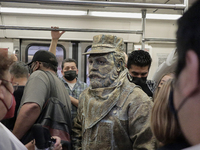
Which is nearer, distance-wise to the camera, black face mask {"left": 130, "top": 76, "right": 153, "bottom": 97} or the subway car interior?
black face mask {"left": 130, "top": 76, "right": 153, "bottom": 97}

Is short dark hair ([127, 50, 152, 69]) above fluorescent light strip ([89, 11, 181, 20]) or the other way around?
the other way around

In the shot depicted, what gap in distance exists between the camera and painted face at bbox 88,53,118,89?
5.62 feet

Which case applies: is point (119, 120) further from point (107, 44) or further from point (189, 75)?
point (189, 75)

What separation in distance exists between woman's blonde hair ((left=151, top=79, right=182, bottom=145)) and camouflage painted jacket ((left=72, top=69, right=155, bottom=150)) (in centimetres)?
95

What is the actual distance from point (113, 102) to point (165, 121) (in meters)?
1.07

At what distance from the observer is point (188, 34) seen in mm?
357

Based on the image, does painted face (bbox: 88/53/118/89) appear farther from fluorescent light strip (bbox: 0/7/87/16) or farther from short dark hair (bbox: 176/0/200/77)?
fluorescent light strip (bbox: 0/7/87/16)

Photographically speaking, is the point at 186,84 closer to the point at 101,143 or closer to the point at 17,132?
the point at 101,143

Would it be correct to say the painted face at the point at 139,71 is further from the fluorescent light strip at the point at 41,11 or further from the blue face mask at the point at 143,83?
the fluorescent light strip at the point at 41,11

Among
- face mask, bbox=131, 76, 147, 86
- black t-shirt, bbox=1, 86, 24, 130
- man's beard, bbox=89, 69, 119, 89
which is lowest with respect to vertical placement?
black t-shirt, bbox=1, 86, 24, 130

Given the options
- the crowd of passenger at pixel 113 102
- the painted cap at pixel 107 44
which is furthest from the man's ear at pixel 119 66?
the painted cap at pixel 107 44

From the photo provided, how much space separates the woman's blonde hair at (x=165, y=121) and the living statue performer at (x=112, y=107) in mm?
953

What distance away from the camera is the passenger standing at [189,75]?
0.35 meters

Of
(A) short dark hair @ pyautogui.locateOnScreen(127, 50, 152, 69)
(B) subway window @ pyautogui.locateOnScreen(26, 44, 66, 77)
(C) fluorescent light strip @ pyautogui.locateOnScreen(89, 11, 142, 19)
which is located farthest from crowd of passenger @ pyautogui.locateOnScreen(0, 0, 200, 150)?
(C) fluorescent light strip @ pyautogui.locateOnScreen(89, 11, 142, 19)
